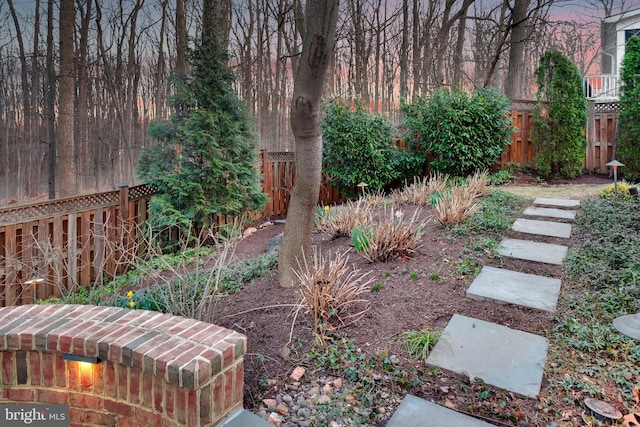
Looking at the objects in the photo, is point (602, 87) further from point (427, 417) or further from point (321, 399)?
point (321, 399)

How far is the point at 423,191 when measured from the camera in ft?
19.9

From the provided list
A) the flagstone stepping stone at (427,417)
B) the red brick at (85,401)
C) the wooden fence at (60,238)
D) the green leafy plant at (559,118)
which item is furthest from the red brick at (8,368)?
the green leafy plant at (559,118)

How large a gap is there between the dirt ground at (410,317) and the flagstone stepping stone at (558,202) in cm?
171

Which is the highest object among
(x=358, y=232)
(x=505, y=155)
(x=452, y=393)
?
(x=505, y=155)

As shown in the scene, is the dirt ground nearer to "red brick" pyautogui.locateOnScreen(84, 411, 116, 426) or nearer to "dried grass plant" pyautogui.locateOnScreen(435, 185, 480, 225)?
"dried grass plant" pyautogui.locateOnScreen(435, 185, 480, 225)

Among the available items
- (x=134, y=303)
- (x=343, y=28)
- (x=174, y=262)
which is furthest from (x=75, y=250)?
(x=343, y=28)

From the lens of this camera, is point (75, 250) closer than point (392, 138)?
Yes

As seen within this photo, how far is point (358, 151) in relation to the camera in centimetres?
812

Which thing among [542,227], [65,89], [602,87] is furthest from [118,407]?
[602,87]

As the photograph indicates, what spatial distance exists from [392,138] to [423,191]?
9.59 ft

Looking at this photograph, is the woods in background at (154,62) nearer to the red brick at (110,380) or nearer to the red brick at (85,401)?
the red brick at (85,401)

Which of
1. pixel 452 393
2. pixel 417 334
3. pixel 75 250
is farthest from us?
pixel 75 250

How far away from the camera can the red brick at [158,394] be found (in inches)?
69.1

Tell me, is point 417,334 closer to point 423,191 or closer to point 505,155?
point 423,191
